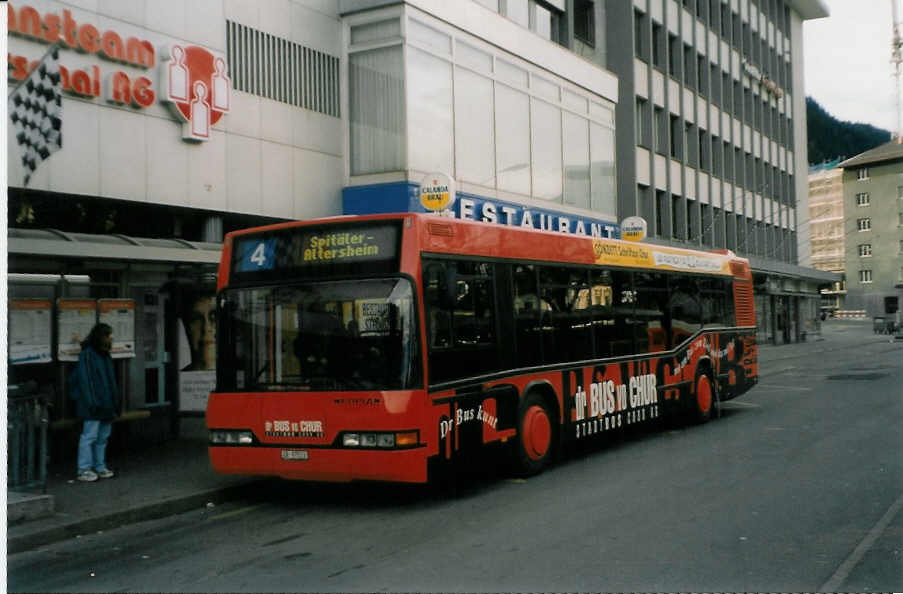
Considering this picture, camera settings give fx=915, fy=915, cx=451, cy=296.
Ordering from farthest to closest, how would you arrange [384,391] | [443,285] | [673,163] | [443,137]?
[673,163]
[443,137]
[443,285]
[384,391]

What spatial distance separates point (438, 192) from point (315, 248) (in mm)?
7634

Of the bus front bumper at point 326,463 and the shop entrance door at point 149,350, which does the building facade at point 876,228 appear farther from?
the bus front bumper at point 326,463

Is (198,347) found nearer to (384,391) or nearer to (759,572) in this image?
(384,391)

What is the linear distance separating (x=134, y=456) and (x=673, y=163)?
96.7 ft

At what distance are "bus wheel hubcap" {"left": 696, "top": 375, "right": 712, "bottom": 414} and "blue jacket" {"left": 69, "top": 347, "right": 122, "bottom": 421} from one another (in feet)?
29.6

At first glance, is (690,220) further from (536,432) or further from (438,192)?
(536,432)

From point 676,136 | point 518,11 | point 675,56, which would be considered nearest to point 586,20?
point 518,11

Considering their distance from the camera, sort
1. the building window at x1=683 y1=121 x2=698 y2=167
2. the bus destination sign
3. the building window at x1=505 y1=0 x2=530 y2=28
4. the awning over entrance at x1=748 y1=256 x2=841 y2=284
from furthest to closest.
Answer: the awning over entrance at x1=748 y1=256 x2=841 y2=284
the building window at x1=683 y1=121 x2=698 y2=167
the building window at x1=505 y1=0 x2=530 y2=28
the bus destination sign

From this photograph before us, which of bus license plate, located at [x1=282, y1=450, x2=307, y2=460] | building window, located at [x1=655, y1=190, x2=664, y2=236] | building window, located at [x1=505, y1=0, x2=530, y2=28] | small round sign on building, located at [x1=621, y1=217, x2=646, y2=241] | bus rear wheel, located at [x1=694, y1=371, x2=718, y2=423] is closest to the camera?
bus license plate, located at [x1=282, y1=450, x2=307, y2=460]

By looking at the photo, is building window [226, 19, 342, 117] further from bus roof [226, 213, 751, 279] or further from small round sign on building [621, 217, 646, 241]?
small round sign on building [621, 217, 646, 241]

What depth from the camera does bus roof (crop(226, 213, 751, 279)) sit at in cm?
878

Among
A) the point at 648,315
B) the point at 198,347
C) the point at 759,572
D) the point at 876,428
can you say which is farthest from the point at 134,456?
the point at 876,428

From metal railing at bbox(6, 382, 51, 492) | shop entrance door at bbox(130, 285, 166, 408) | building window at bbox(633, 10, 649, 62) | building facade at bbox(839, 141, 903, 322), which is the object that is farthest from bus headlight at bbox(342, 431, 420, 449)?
building facade at bbox(839, 141, 903, 322)

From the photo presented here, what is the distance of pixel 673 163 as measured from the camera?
37.2m
